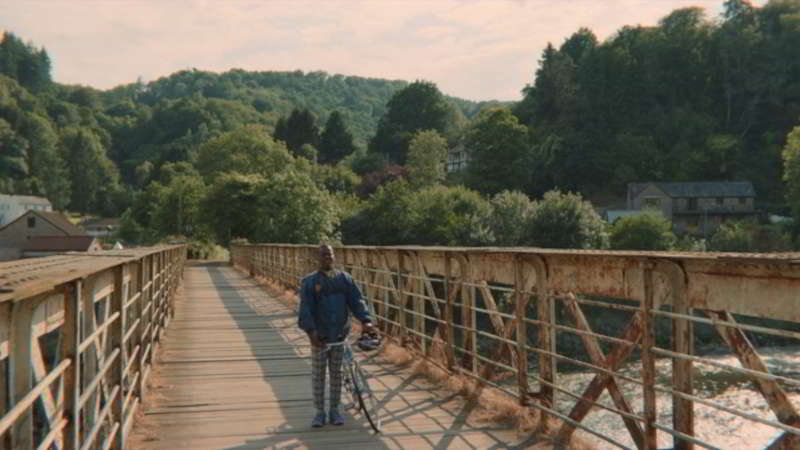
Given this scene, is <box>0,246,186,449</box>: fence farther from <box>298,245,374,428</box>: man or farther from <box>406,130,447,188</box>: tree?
<box>406,130,447,188</box>: tree

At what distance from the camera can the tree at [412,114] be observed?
130 meters

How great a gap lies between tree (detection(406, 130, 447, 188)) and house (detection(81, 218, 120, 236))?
→ 4927 centimetres

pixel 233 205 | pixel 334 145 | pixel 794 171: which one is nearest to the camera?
pixel 233 205

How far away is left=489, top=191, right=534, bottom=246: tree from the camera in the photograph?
191 ft

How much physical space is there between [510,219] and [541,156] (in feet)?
139

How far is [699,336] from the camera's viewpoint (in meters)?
44.3

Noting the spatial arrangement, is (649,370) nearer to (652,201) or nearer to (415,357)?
(415,357)

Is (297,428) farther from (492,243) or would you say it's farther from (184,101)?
(184,101)

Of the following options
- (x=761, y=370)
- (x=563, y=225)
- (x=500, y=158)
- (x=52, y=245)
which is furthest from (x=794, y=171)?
(x=761, y=370)

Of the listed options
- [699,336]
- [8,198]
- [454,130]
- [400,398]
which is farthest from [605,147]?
[400,398]

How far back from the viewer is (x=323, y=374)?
7613mm

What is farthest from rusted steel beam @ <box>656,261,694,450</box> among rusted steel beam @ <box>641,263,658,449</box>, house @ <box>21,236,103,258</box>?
house @ <box>21,236,103,258</box>

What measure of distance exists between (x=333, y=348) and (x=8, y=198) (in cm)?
12732

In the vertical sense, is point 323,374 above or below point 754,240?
above
